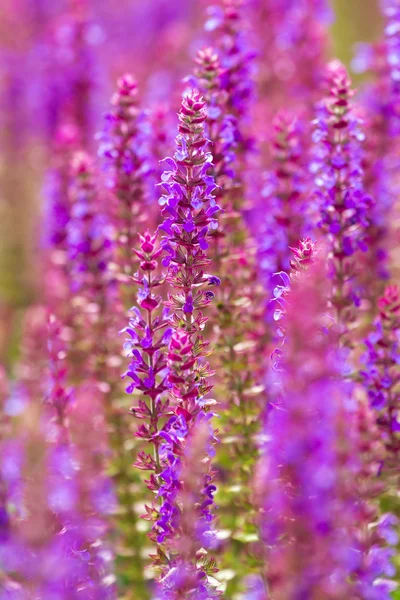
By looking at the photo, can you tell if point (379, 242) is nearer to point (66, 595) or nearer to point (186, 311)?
point (186, 311)

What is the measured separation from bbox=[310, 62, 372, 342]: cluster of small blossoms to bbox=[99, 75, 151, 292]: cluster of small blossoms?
83 cm

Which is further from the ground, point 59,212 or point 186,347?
point 59,212

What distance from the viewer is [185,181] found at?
2.99 metres

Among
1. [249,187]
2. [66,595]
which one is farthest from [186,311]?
[249,187]

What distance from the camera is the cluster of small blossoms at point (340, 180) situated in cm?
363

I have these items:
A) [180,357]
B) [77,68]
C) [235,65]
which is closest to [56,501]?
[180,357]

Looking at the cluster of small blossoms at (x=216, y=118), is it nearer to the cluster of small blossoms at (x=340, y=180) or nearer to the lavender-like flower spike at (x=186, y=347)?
the cluster of small blossoms at (x=340, y=180)

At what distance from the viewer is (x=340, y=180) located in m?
3.65

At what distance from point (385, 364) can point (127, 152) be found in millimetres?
1514

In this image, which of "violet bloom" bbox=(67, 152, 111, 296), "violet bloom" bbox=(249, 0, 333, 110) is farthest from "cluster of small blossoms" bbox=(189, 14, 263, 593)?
"violet bloom" bbox=(249, 0, 333, 110)

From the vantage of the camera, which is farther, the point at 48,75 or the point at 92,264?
the point at 48,75

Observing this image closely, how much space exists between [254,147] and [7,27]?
222 inches

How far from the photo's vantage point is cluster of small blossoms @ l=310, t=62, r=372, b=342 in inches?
143

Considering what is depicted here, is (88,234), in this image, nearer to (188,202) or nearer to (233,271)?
(233,271)
